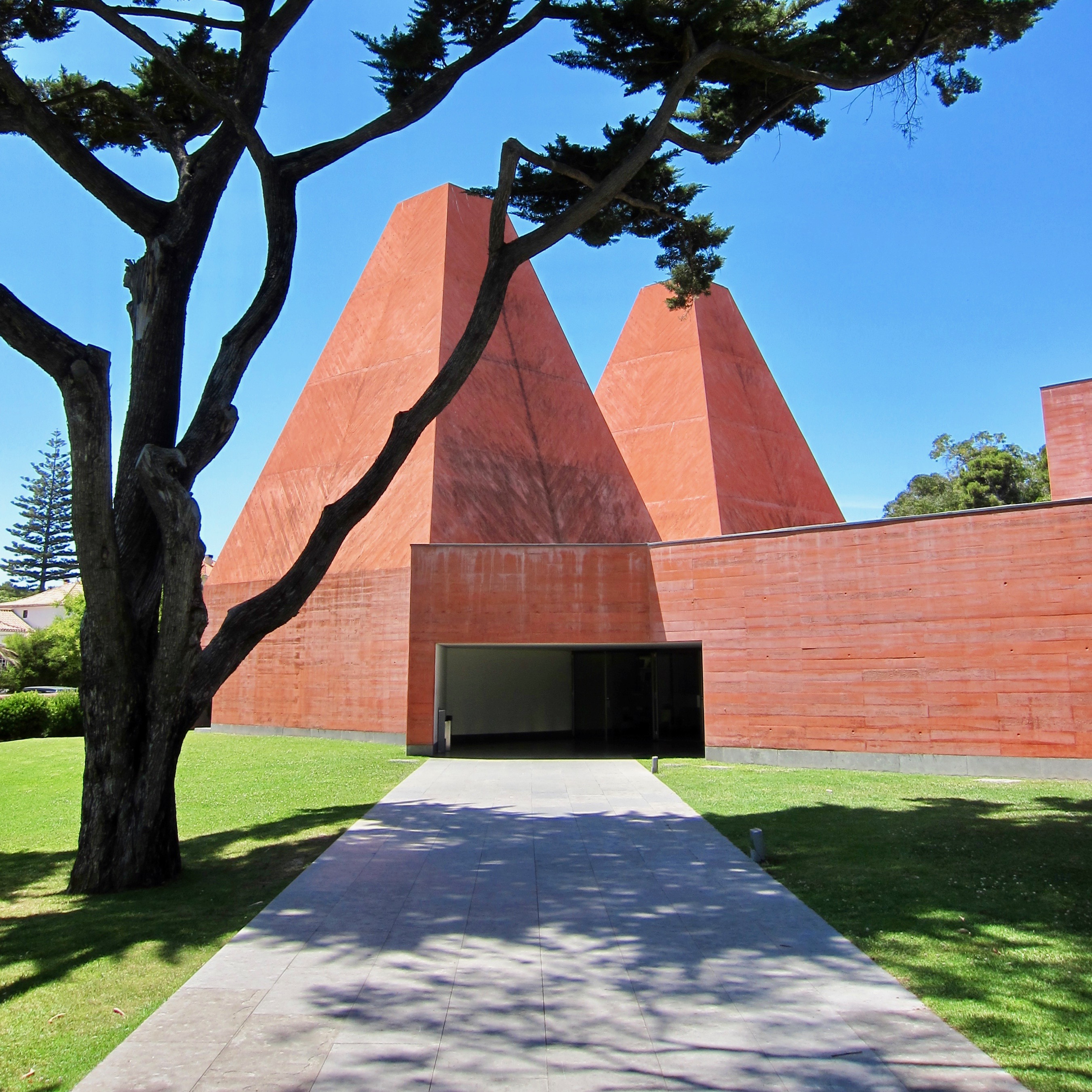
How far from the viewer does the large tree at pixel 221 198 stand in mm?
7125

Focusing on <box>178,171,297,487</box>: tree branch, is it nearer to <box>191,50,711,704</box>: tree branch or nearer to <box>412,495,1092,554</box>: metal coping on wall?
<box>191,50,711,704</box>: tree branch

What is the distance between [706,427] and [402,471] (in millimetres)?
9822

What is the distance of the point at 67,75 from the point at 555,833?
9.70 metres

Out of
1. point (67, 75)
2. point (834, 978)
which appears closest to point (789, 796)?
point (834, 978)

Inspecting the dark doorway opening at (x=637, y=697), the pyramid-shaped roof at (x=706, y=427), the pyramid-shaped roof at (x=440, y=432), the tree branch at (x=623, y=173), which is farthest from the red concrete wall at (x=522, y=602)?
the tree branch at (x=623, y=173)

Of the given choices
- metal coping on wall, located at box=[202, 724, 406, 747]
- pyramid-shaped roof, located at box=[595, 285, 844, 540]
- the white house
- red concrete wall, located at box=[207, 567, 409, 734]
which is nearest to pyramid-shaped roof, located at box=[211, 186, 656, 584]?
red concrete wall, located at box=[207, 567, 409, 734]

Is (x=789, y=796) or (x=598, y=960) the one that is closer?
(x=598, y=960)

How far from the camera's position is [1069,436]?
19.4 meters

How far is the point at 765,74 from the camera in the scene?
32.7ft

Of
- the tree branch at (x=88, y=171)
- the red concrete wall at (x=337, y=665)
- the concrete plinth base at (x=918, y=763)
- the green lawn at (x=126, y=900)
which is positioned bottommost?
the green lawn at (x=126, y=900)

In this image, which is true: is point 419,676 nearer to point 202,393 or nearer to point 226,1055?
point 202,393

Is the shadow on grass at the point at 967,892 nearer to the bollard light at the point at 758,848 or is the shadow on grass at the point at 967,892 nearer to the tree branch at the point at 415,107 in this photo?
the bollard light at the point at 758,848

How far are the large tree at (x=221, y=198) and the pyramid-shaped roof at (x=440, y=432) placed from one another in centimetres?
994

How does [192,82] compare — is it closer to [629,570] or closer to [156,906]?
[156,906]
